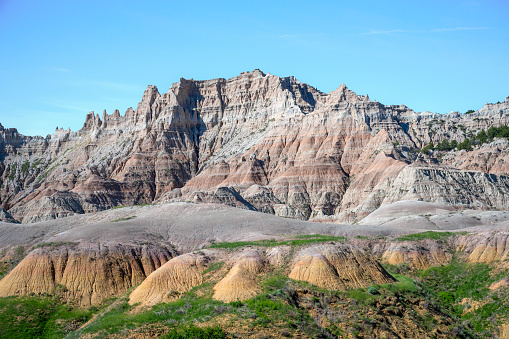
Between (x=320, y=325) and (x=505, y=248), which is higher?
(x=505, y=248)

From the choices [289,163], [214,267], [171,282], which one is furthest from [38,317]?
[289,163]

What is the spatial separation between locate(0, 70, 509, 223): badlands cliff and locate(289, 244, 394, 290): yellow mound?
2558 inches

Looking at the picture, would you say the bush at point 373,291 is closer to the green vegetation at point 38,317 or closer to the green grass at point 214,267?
the green grass at point 214,267

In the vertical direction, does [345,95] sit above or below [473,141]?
above

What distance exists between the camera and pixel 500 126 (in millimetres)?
162750

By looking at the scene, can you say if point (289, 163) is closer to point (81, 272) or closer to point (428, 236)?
point (428, 236)

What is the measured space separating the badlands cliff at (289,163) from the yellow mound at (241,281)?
7000 centimetres

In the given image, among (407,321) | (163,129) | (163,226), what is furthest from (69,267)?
(163,129)

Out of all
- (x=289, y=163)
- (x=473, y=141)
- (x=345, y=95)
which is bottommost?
(x=289, y=163)

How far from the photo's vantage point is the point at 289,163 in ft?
523

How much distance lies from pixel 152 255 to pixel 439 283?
32164 mm

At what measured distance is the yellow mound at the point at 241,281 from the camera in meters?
47.3

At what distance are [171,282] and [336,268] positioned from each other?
48.2 feet

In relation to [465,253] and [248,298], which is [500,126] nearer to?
[465,253]
